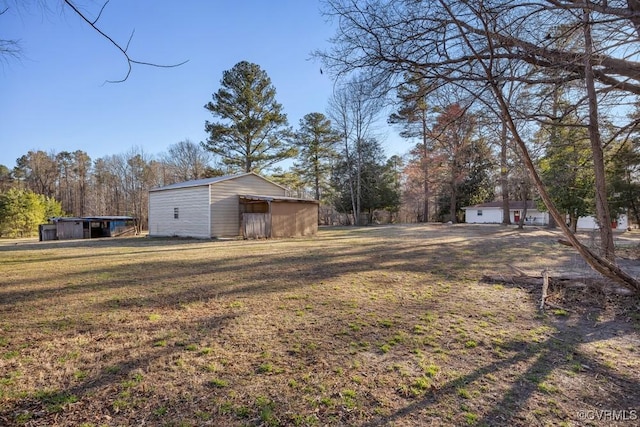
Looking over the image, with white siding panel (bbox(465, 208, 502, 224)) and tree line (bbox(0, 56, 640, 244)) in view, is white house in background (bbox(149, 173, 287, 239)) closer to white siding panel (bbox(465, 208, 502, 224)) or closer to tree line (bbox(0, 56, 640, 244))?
tree line (bbox(0, 56, 640, 244))

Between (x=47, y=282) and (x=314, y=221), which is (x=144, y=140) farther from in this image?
(x=47, y=282)

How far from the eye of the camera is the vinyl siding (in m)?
16.8

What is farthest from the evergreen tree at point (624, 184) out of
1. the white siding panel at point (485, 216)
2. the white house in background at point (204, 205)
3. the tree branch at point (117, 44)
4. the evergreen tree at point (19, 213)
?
the evergreen tree at point (19, 213)

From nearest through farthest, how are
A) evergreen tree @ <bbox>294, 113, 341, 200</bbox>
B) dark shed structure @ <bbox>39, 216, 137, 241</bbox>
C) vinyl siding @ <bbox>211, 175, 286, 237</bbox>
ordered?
vinyl siding @ <bbox>211, 175, 286, 237</bbox> → dark shed structure @ <bbox>39, 216, 137, 241</bbox> → evergreen tree @ <bbox>294, 113, 341, 200</bbox>

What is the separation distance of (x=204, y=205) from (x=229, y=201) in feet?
4.51

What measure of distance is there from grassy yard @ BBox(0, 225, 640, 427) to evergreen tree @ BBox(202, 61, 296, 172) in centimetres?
2172

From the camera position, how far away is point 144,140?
3878 centimetres

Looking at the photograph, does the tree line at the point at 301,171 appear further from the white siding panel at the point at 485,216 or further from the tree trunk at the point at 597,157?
the tree trunk at the point at 597,157

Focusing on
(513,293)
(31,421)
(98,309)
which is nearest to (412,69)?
(513,293)

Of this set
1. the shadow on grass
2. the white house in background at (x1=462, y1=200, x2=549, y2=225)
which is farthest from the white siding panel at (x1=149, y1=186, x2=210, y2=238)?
the white house in background at (x1=462, y1=200, x2=549, y2=225)

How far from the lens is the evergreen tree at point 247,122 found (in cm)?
2597

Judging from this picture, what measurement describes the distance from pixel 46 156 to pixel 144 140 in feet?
37.7

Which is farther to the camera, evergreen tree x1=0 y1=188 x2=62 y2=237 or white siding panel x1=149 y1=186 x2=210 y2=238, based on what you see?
evergreen tree x1=0 y1=188 x2=62 y2=237

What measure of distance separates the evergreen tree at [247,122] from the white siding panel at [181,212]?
336 inches
